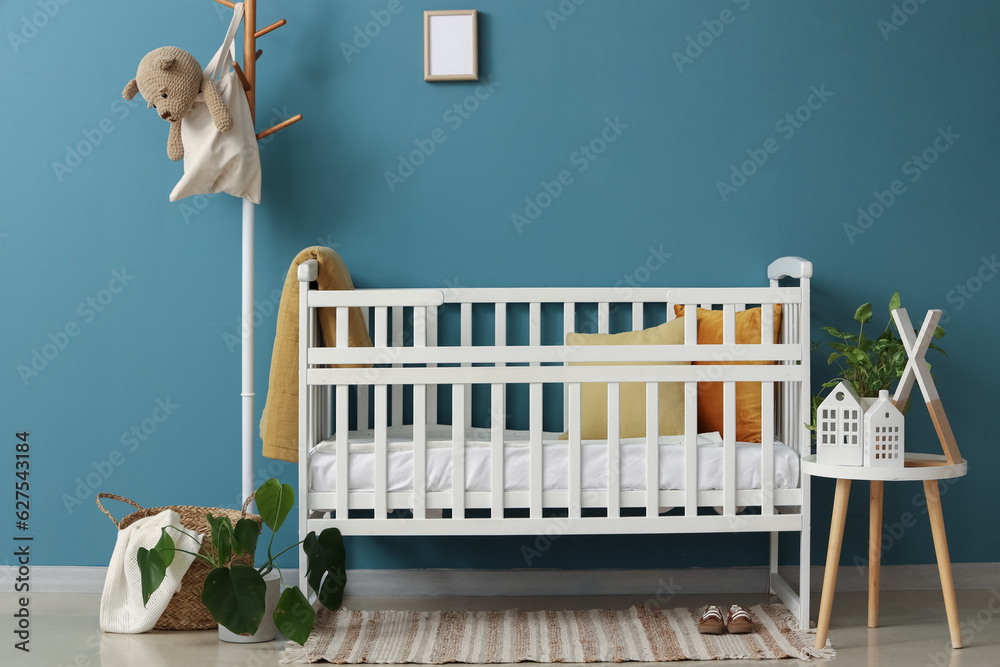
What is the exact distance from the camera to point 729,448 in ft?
6.29

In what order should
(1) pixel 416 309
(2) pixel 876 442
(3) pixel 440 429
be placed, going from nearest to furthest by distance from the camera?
(2) pixel 876 442 < (1) pixel 416 309 < (3) pixel 440 429

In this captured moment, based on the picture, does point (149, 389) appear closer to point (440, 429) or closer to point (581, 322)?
point (440, 429)

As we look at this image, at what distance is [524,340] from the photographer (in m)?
2.40

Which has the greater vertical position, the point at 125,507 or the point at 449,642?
the point at 125,507

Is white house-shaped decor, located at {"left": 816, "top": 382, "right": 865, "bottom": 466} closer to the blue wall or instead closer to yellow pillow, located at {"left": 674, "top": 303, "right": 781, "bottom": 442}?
yellow pillow, located at {"left": 674, "top": 303, "right": 781, "bottom": 442}

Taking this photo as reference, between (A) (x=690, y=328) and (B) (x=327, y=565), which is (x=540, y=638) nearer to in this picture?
(B) (x=327, y=565)

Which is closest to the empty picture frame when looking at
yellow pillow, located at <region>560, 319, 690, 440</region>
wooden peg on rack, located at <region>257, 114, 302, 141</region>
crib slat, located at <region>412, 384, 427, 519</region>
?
wooden peg on rack, located at <region>257, 114, 302, 141</region>

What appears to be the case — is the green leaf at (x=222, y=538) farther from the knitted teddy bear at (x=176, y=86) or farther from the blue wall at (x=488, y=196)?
the knitted teddy bear at (x=176, y=86)

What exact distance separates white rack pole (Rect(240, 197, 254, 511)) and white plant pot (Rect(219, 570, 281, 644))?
0.35m

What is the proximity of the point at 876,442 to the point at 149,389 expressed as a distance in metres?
2.02

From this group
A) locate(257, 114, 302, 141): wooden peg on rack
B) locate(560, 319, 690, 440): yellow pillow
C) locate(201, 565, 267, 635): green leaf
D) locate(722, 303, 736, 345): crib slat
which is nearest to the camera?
locate(201, 565, 267, 635): green leaf

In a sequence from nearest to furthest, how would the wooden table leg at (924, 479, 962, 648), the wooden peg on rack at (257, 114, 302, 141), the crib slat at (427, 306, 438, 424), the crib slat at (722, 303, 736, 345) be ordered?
1. the wooden table leg at (924, 479, 962, 648)
2. the crib slat at (722, 303, 736, 345)
3. the wooden peg on rack at (257, 114, 302, 141)
4. the crib slat at (427, 306, 438, 424)

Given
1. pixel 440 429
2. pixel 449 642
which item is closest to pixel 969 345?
pixel 440 429

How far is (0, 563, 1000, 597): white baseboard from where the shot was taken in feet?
7.75
